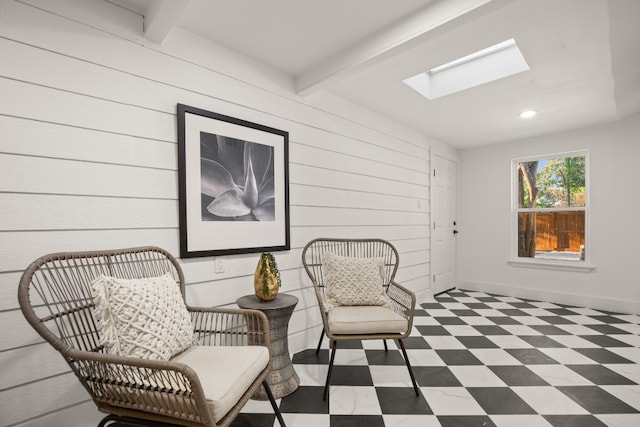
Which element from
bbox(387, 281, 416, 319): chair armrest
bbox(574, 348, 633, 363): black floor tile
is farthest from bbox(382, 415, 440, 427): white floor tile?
bbox(574, 348, 633, 363): black floor tile

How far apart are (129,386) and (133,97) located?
1.43m

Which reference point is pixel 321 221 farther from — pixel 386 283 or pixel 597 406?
pixel 597 406

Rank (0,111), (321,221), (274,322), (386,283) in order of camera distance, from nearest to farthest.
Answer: (0,111), (274,322), (386,283), (321,221)

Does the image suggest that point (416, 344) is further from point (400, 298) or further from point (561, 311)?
point (561, 311)

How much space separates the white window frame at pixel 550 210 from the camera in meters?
3.77

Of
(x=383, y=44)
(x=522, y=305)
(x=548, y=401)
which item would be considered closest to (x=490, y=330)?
(x=548, y=401)

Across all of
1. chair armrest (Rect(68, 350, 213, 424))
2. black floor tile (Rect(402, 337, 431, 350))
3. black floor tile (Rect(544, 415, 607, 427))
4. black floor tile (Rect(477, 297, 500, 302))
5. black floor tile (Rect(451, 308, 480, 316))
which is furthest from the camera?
black floor tile (Rect(477, 297, 500, 302))

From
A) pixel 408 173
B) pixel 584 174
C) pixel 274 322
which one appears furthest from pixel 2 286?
pixel 584 174

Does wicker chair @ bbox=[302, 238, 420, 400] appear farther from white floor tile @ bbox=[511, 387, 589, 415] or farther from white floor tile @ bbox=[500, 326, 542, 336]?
white floor tile @ bbox=[500, 326, 542, 336]

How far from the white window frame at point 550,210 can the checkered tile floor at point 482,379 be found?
2.68 ft

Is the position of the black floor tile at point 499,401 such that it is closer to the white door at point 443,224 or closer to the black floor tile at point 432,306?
the black floor tile at point 432,306

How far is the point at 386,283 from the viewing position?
2.50 meters

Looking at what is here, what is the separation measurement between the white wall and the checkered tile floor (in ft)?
1.94

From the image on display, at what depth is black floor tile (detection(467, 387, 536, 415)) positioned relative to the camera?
1728 mm
